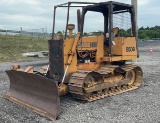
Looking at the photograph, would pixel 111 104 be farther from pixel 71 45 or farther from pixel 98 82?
pixel 71 45

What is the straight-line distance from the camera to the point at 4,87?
9531mm

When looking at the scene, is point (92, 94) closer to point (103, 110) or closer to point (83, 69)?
point (83, 69)

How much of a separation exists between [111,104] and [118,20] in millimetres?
2975

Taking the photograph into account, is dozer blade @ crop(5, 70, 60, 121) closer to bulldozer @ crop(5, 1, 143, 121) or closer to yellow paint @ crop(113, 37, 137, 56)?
bulldozer @ crop(5, 1, 143, 121)

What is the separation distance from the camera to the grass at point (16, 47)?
68.5 ft

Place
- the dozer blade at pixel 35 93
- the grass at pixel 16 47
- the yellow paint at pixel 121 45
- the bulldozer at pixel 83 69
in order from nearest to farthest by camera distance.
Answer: the dozer blade at pixel 35 93, the bulldozer at pixel 83 69, the yellow paint at pixel 121 45, the grass at pixel 16 47

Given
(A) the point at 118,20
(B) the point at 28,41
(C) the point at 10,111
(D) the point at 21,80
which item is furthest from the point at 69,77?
(B) the point at 28,41

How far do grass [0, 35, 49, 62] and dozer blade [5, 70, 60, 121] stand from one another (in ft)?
40.2

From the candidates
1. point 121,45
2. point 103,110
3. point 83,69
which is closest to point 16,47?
point 121,45

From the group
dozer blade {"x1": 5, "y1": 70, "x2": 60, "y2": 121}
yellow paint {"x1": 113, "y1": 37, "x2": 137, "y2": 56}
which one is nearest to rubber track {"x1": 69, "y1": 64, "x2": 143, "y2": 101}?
yellow paint {"x1": 113, "y1": 37, "x2": 137, "y2": 56}

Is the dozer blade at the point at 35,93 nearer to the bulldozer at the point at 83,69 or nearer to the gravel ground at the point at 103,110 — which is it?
the bulldozer at the point at 83,69

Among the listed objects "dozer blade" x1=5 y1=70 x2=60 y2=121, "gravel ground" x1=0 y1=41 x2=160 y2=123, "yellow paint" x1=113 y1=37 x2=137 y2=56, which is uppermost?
"yellow paint" x1=113 y1=37 x2=137 y2=56

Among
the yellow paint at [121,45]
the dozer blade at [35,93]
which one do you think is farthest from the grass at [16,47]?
the yellow paint at [121,45]

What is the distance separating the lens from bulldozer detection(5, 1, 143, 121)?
6.96 metres
